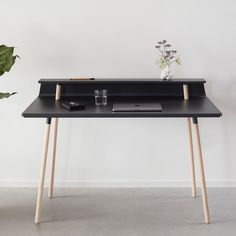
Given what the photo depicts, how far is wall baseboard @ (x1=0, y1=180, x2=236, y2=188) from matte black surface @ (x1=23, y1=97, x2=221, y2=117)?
66 cm

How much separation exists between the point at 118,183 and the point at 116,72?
788mm

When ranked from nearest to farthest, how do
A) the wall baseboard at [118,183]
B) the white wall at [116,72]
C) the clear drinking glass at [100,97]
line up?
the clear drinking glass at [100,97]
the white wall at [116,72]
the wall baseboard at [118,183]

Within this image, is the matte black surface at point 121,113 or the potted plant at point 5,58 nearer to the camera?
the matte black surface at point 121,113

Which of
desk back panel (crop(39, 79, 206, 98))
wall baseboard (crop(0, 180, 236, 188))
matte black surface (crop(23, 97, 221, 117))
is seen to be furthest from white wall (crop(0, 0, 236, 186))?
matte black surface (crop(23, 97, 221, 117))

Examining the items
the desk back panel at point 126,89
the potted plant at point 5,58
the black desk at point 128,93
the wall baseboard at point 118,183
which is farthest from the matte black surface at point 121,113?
the wall baseboard at point 118,183

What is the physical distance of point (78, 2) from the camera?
2.72m

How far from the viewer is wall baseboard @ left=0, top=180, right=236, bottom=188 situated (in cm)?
295

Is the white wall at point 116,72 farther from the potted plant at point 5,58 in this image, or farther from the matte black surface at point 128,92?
the potted plant at point 5,58

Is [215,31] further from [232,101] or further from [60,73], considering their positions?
[60,73]

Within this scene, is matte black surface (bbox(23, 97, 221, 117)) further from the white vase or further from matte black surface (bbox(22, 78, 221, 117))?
the white vase

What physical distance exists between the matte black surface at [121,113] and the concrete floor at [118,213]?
66 cm

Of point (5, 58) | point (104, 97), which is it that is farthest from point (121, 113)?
point (5, 58)

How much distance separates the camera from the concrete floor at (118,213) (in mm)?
2357

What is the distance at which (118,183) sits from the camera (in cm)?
296
